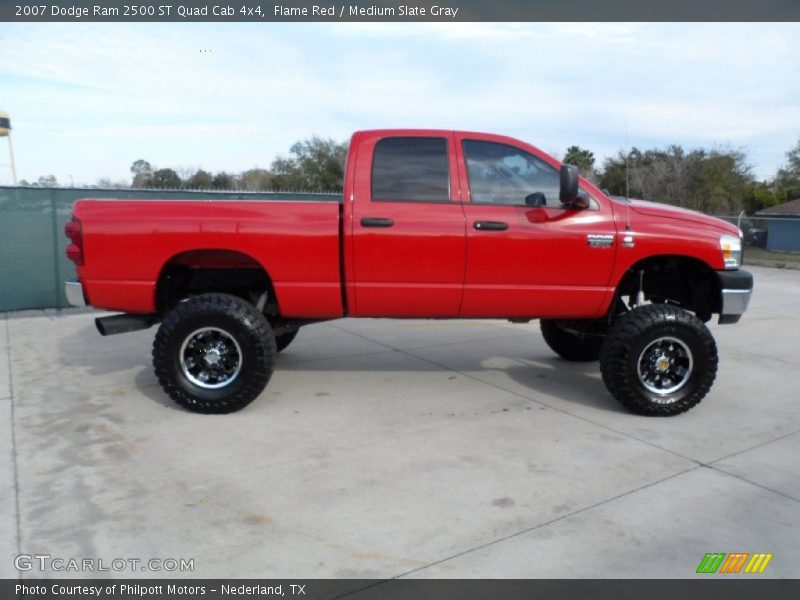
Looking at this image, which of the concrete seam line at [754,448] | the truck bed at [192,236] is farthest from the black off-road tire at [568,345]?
the truck bed at [192,236]

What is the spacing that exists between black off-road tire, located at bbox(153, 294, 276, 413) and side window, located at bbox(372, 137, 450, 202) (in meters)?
1.40

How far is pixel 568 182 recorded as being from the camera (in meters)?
4.95

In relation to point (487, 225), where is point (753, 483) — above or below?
below

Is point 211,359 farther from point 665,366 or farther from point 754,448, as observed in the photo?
point 754,448

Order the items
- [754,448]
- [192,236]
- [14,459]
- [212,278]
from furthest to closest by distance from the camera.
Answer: [212,278]
[192,236]
[754,448]
[14,459]

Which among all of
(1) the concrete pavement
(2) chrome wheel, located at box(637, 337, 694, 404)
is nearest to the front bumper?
(2) chrome wheel, located at box(637, 337, 694, 404)

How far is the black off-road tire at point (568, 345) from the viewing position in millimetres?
6961

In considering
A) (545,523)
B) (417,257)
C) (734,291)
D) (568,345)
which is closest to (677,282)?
(734,291)

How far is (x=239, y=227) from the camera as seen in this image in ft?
17.0

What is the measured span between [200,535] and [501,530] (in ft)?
5.12

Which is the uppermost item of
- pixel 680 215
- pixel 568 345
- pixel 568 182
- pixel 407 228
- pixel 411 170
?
pixel 411 170

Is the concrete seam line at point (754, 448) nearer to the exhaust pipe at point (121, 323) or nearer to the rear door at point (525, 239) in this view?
the rear door at point (525, 239)

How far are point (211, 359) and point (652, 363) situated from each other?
352cm
